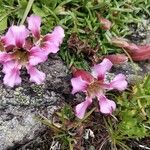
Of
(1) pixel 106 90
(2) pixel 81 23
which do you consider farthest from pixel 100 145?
(2) pixel 81 23

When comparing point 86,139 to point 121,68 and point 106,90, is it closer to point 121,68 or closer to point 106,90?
point 106,90

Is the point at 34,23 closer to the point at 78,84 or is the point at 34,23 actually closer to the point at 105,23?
the point at 78,84

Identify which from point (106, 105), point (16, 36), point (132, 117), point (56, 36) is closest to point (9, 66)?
point (16, 36)

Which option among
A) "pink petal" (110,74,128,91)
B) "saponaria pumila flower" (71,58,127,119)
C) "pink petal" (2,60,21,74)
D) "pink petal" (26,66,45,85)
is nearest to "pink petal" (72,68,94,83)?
"saponaria pumila flower" (71,58,127,119)

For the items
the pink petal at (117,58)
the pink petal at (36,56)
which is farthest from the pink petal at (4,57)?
the pink petal at (117,58)

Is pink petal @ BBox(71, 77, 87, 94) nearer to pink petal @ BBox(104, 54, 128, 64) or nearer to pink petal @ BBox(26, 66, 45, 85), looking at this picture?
pink petal @ BBox(26, 66, 45, 85)
